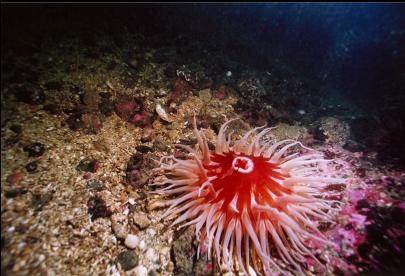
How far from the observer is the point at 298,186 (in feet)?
9.48

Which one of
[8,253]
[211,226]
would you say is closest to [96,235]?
[8,253]

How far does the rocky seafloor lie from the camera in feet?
8.30

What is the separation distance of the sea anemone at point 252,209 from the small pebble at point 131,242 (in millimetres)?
383

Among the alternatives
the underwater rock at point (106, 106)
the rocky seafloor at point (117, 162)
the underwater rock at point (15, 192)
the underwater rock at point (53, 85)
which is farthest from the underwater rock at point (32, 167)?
the underwater rock at point (53, 85)

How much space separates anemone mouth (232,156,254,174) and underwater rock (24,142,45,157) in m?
2.03

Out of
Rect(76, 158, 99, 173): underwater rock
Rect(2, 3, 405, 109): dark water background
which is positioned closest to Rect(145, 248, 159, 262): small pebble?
Rect(76, 158, 99, 173): underwater rock

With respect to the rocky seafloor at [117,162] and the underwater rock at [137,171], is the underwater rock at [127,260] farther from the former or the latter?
the underwater rock at [137,171]

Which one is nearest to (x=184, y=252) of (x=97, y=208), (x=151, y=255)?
(x=151, y=255)

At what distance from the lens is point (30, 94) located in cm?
338

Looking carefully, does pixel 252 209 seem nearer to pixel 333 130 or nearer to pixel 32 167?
pixel 32 167

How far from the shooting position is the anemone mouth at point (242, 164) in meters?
2.79

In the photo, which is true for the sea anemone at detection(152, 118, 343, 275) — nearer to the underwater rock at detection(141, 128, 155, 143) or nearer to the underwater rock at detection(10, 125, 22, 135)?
the underwater rock at detection(141, 128, 155, 143)

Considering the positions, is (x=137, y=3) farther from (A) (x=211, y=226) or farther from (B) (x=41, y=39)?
(A) (x=211, y=226)

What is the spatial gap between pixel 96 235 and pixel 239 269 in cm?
139
